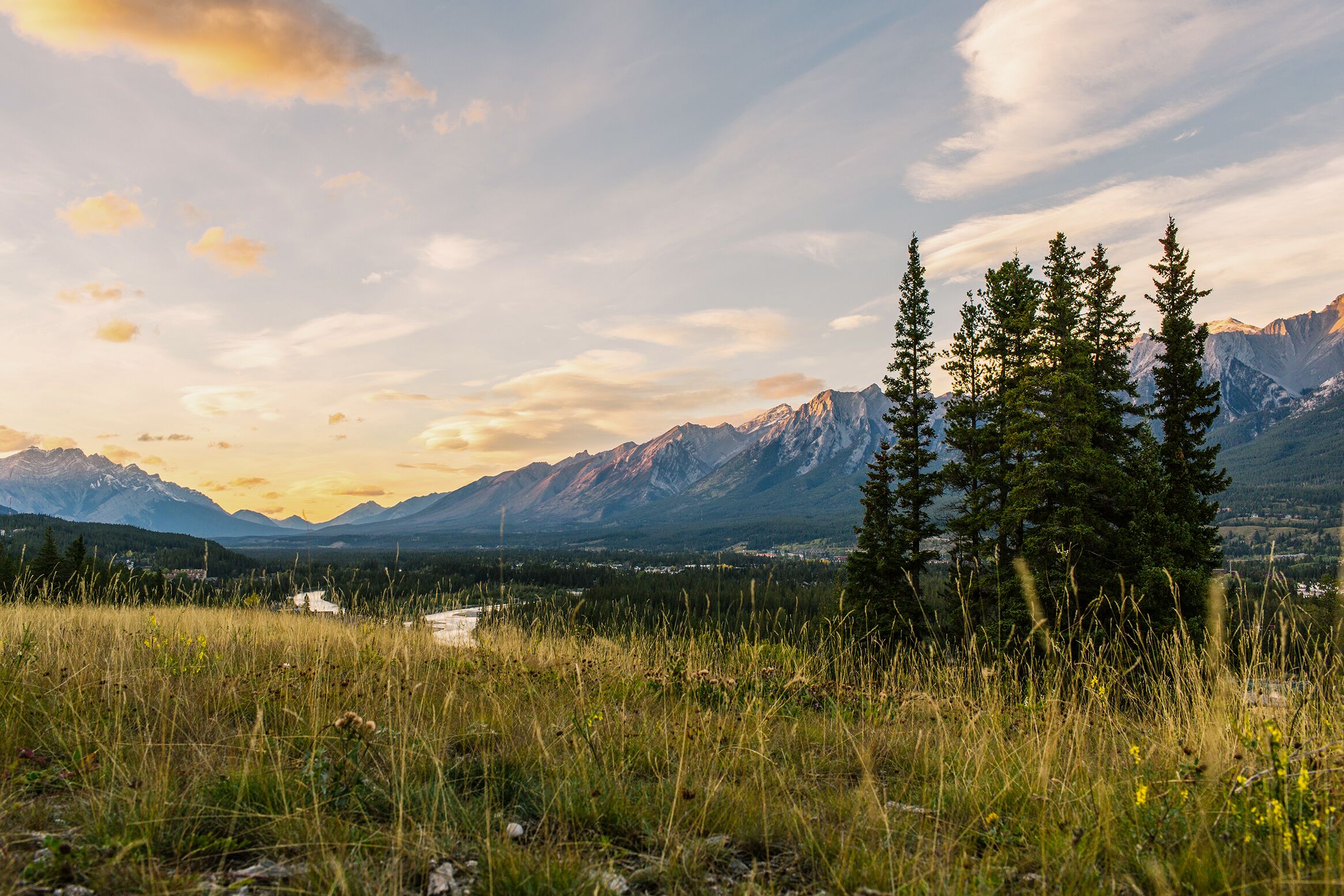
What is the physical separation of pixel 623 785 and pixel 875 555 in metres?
27.5

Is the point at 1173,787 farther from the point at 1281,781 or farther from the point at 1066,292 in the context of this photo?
the point at 1066,292

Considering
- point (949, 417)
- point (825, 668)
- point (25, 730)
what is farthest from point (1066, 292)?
point (25, 730)

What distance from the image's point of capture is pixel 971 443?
2706 cm

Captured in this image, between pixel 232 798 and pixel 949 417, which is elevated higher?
pixel 949 417

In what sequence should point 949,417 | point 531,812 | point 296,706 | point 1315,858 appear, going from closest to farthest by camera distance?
1. point 1315,858
2. point 531,812
3. point 296,706
4. point 949,417

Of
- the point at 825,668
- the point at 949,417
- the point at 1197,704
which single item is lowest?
the point at 825,668

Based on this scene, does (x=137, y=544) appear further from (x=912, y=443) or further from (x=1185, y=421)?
(x=1185, y=421)

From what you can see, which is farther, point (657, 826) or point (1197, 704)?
point (1197, 704)

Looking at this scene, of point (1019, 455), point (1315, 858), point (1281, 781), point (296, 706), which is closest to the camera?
point (1315, 858)

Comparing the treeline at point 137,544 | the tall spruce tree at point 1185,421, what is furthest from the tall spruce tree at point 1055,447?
the treeline at point 137,544

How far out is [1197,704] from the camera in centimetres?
543

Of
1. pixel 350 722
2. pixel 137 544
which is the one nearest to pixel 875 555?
pixel 350 722

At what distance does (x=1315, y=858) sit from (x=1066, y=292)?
26.2m

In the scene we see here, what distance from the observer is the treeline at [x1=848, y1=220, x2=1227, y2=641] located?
21.5 m
